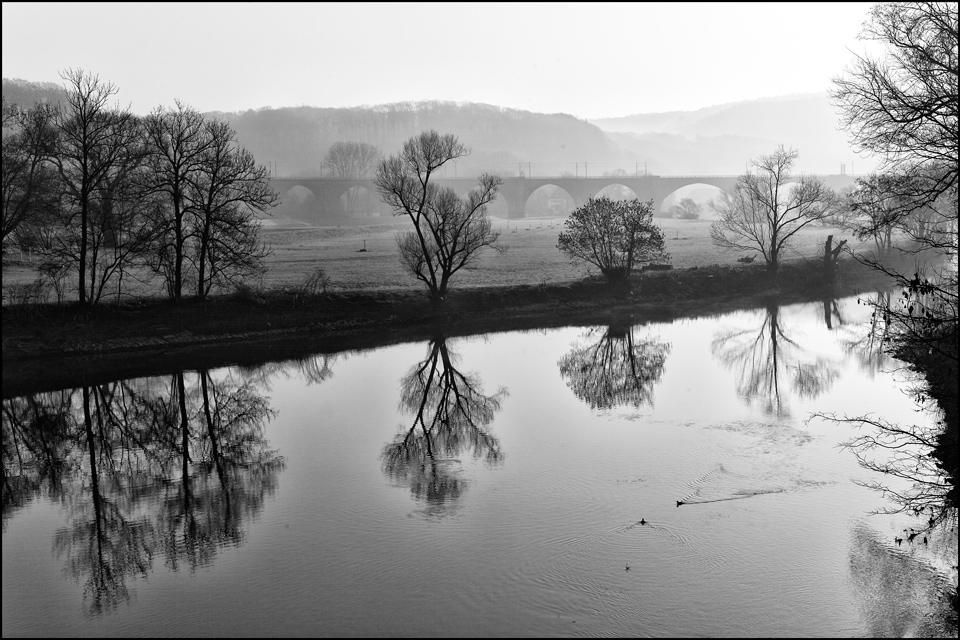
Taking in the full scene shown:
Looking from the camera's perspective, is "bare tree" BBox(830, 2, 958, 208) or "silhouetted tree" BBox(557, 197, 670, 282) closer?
"bare tree" BBox(830, 2, 958, 208)

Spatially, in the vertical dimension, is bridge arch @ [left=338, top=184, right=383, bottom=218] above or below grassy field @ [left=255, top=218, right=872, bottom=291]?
above

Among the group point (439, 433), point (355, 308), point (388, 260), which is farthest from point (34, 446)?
point (388, 260)

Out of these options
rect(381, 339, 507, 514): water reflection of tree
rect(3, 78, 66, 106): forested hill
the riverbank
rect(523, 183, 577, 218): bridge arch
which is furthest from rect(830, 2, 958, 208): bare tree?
rect(523, 183, 577, 218): bridge arch

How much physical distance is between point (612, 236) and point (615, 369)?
1688cm

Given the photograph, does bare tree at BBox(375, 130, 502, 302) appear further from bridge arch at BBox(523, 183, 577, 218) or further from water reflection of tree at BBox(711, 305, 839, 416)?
bridge arch at BBox(523, 183, 577, 218)

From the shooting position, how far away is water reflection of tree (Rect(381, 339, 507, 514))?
1612cm

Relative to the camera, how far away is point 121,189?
3172 centimetres

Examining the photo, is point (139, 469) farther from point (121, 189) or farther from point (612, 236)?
point (612, 236)

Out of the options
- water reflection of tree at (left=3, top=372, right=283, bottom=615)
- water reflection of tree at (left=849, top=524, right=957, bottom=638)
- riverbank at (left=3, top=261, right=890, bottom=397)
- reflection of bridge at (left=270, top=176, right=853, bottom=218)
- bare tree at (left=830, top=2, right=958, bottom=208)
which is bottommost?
water reflection of tree at (left=849, top=524, right=957, bottom=638)

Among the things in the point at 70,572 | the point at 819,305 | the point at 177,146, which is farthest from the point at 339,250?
the point at 70,572

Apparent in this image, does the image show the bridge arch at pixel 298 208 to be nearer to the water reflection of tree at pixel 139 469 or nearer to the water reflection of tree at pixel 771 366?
the water reflection of tree at pixel 771 366

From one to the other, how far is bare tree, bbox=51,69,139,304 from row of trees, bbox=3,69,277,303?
40mm

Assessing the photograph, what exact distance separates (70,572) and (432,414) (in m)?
10.5

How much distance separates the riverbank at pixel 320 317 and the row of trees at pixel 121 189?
183 centimetres
